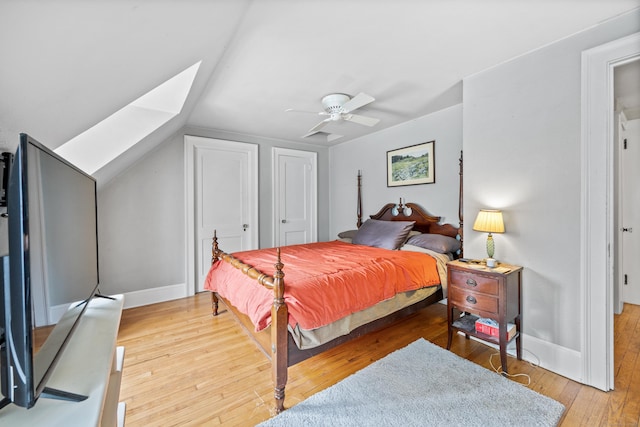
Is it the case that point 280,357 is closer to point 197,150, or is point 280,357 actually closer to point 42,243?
point 42,243

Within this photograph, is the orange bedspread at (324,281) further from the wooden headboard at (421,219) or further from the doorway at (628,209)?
the doorway at (628,209)

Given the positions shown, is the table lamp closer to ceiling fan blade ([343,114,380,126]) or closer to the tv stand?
ceiling fan blade ([343,114,380,126])

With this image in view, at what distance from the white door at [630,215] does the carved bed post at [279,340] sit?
3.91 m

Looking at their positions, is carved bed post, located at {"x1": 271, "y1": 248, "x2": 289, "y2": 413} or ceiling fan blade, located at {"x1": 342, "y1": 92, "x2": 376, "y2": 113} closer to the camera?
carved bed post, located at {"x1": 271, "y1": 248, "x2": 289, "y2": 413}

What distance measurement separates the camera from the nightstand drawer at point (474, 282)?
1.98 metres

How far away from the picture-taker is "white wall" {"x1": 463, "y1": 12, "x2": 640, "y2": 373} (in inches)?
73.5

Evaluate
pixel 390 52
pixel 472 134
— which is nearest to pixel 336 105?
pixel 390 52

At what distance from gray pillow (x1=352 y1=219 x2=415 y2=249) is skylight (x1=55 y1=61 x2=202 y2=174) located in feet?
8.50

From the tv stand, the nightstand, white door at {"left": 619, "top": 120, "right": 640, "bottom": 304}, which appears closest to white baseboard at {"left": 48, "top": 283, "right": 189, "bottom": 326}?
the tv stand

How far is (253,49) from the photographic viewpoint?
76.4 inches

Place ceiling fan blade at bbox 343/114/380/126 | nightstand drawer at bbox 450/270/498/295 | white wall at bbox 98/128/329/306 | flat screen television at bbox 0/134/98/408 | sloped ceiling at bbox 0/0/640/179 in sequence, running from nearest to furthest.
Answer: flat screen television at bbox 0/134/98/408 → sloped ceiling at bbox 0/0/640/179 → nightstand drawer at bbox 450/270/498/295 → ceiling fan blade at bbox 343/114/380/126 → white wall at bbox 98/128/329/306

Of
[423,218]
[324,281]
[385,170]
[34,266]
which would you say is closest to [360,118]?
[385,170]

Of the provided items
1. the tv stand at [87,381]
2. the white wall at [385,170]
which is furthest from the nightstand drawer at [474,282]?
the tv stand at [87,381]

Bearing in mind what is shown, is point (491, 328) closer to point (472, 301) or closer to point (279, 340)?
point (472, 301)
